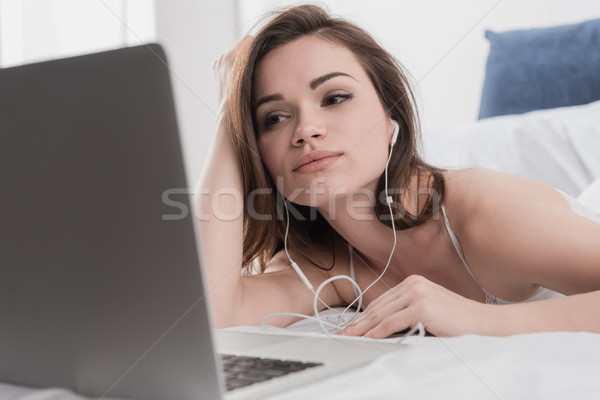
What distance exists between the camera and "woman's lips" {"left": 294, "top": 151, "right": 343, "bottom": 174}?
1.26m

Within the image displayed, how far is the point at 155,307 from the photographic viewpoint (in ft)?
1.58

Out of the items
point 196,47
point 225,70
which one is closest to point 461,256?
point 225,70

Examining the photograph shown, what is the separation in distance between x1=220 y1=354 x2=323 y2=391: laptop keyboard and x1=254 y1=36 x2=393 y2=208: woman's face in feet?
2.22

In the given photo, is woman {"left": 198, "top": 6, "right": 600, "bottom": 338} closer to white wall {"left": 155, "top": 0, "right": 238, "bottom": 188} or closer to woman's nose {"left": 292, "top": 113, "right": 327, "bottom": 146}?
woman's nose {"left": 292, "top": 113, "right": 327, "bottom": 146}

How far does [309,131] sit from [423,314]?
52 centimetres

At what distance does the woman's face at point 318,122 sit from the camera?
4.17 ft

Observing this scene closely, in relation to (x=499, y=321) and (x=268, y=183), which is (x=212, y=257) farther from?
(x=499, y=321)

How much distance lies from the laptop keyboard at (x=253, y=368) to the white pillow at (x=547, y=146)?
1.68 m

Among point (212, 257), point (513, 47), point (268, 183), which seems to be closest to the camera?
point (212, 257)

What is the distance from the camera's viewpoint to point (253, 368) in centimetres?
60

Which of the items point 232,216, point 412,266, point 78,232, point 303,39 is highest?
point 303,39

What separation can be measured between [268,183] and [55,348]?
0.94 meters

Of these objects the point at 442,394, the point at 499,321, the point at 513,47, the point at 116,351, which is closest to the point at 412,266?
the point at 499,321

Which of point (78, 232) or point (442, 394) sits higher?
point (78, 232)
